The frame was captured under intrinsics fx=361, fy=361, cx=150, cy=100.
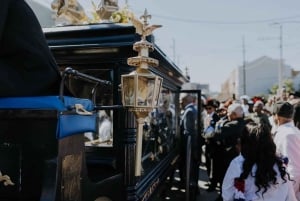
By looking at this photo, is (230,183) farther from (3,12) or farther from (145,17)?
(3,12)

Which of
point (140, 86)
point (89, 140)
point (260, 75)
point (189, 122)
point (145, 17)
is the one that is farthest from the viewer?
point (260, 75)

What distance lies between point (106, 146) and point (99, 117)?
0.43m

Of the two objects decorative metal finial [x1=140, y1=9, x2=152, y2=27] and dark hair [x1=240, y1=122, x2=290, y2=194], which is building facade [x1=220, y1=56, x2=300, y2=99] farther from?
decorative metal finial [x1=140, y1=9, x2=152, y2=27]

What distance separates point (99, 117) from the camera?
3.00 metres

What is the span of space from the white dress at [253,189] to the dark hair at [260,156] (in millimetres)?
37

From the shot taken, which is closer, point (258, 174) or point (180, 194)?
point (258, 174)

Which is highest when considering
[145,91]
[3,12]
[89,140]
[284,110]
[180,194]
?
[3,12]

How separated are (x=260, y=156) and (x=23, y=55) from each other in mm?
1871

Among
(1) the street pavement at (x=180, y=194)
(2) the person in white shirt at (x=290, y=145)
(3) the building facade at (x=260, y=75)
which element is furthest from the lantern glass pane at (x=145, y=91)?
(3) the building facade at (x=260, y=75)

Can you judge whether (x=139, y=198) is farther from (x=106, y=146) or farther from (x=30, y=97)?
(x=30, y=97)

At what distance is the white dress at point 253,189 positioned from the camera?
105 inches

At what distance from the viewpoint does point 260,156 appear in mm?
2732

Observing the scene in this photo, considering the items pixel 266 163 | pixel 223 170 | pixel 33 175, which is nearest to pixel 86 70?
pixel 33 175

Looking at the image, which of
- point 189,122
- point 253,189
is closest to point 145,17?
point 253,189
